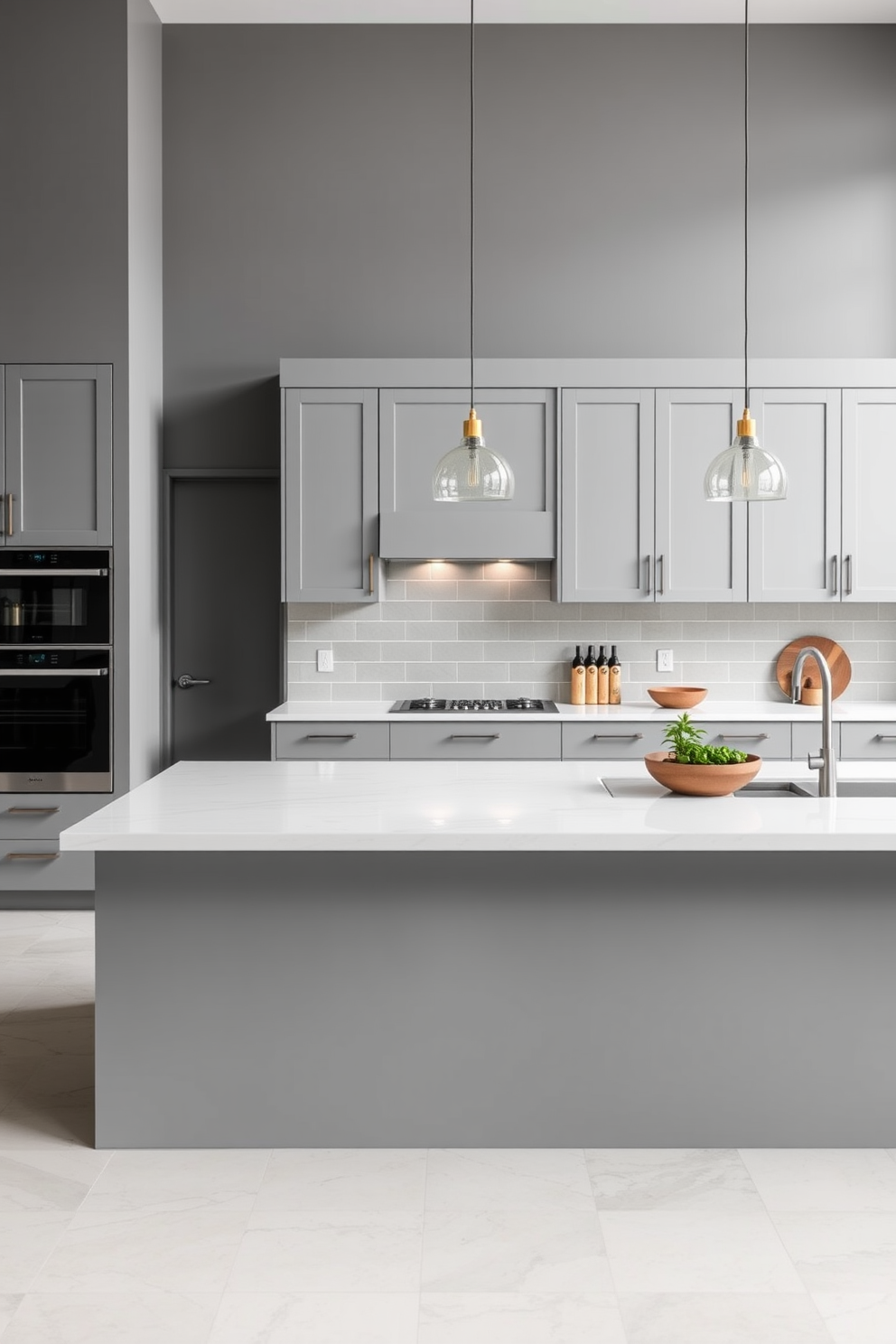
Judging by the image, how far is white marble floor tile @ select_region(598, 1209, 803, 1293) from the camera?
2.17 m

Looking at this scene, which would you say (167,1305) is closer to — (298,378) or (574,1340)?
(574,1340)

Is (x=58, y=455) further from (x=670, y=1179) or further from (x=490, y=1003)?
(x=670, y=1179)

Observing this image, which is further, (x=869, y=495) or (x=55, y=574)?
(x=869, y=495)

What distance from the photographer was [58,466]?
476 centimetres

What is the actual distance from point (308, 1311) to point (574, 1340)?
503 mm

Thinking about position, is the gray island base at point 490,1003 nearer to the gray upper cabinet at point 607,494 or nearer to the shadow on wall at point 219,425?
the gray upper cabinet at point 607,494

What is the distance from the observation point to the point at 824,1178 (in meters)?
2.58

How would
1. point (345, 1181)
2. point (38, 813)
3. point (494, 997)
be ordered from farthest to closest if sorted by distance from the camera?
point (38, 813)
point (494, 997)
point (345, 1181)

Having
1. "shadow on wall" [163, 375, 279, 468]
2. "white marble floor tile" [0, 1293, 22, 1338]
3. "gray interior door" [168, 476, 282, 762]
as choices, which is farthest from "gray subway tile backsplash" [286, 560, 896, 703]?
"white marble floor tile" [0, 1293, 22, 1338]

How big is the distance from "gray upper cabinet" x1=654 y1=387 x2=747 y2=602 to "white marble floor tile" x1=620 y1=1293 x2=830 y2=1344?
325cm

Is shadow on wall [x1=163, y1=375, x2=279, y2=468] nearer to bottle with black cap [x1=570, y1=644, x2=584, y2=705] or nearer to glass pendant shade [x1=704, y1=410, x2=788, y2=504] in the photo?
bottle with black cap [x1=570, y1=644, x2=584, y2=705]

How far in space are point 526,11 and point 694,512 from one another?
2.53 metres

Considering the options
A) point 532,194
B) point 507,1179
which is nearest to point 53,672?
point 507,1179

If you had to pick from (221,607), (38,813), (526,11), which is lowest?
(38,813)
